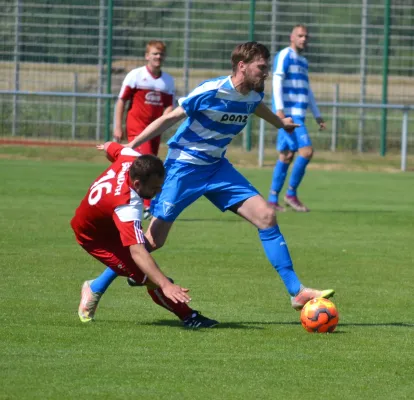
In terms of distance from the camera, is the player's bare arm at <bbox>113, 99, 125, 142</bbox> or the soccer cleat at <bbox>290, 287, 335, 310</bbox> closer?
the soccer cleat at <bbox>290, 287, 335, 310</bbox>

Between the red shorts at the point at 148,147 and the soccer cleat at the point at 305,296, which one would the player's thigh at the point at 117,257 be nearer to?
the soccer cleat at the point at 305,296

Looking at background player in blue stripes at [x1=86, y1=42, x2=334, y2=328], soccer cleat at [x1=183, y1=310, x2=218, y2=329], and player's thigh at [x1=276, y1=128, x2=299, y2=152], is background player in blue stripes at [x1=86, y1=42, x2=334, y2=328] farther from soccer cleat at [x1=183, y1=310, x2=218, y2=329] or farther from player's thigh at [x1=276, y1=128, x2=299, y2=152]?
player's thigh at [x1=276, y1=128, x2=299, y2=152]

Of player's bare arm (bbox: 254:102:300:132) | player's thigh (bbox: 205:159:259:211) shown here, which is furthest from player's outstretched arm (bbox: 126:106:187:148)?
player's bare arm (bbox: 254:102:300:132)

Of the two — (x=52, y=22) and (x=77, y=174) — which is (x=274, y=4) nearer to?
(x=52, y=22)

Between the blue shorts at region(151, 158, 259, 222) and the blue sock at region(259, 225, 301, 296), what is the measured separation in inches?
12.3

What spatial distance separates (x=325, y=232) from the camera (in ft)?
40.9

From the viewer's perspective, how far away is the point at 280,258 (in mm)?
7691

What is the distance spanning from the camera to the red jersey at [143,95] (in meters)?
14.1

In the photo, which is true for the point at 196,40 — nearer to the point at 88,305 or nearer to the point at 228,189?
the point at 228,189

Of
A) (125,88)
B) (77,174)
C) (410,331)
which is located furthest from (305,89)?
(410,331)

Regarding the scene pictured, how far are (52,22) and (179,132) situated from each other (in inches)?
717

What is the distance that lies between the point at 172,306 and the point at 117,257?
469 mm

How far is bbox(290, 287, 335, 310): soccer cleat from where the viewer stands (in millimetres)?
7324

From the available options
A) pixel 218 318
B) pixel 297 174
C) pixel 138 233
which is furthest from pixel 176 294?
pixel 297 174
